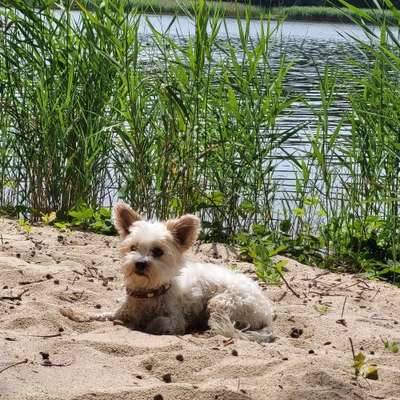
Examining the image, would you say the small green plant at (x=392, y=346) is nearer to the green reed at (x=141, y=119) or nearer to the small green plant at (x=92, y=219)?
the green reed at (x=141, y=119)

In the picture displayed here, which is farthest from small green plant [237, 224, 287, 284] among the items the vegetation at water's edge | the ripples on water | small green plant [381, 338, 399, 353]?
small green plant [381, 338, 399, 353]

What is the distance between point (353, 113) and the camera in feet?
24.0

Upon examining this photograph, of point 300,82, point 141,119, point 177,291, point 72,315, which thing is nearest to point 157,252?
point 177,291

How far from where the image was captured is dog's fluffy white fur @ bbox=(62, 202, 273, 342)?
4.93m

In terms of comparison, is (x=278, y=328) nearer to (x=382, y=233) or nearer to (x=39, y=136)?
(x=382, y=233)

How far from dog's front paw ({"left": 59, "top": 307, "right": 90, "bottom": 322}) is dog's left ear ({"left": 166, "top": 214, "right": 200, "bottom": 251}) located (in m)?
0.71

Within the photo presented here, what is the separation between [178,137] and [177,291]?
101 inches

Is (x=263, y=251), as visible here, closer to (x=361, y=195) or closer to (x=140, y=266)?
(x=361, y=195)

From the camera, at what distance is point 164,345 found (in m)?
4.37

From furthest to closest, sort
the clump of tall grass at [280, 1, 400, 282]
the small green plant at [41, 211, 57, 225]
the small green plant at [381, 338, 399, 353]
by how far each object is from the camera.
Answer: the small green plant at [41, 211, 57, 225] → the clump of tall grass at [280, 1, 400, 282] → the small green plant at [381, 338, 399, 353]

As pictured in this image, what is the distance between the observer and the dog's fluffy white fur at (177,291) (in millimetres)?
4930

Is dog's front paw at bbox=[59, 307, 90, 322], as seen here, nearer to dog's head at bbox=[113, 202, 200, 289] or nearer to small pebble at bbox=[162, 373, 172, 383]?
dog's head at bbox=[113, 202, 200, 289]

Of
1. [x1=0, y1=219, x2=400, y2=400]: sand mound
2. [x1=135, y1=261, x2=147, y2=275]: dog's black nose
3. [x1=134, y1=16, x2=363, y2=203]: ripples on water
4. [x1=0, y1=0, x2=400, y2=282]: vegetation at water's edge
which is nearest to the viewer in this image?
[x1=0, y1=219, x2=400, y2=400]: sand mound

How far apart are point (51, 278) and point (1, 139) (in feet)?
8.66
